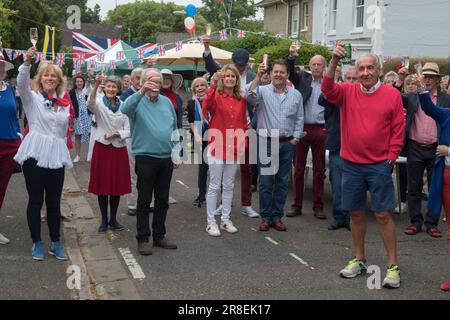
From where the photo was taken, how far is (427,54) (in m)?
23.8

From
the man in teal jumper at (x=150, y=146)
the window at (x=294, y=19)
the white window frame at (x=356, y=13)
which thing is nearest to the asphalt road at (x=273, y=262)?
the man in teal jumper at (x=150, y=146)

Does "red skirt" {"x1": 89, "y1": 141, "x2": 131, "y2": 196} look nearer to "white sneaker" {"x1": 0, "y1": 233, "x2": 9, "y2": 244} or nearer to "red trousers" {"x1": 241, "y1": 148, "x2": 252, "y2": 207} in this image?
"white sneaker" {"x1": 0, "y1": 233, "x2": 9, "y2": 244}

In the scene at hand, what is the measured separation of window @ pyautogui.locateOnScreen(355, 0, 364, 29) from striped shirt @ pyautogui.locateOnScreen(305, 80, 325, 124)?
1750 cm

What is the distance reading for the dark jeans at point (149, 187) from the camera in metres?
6.18

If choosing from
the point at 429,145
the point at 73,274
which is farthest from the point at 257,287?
the point at 429,145

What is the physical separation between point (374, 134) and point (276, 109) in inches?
80.2

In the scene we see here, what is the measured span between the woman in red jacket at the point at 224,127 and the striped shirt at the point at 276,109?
0.25m

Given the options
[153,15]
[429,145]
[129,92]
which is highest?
[153,15]

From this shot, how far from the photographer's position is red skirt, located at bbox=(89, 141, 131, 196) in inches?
277

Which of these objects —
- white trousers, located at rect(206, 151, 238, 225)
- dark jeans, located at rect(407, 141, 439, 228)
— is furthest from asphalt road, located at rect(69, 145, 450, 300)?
white trousers, located at rect(206, 151, 238, 225)

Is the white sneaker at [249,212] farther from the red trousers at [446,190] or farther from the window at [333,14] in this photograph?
the window at [333,14]

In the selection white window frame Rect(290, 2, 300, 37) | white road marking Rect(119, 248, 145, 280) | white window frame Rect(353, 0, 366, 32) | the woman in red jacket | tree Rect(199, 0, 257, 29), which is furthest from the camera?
tree Rect(199, 0, 257, 29)

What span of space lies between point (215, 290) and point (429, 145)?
12.3 ft

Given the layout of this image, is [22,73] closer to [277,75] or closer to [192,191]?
[277,75]
